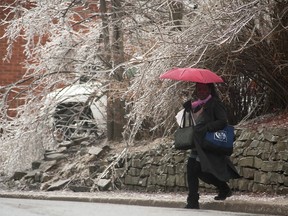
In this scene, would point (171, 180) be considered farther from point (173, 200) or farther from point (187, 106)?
point (187, 106)

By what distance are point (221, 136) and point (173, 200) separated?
180 centimetres

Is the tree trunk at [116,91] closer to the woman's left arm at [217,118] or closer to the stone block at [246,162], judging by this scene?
the stone block at [246,162]

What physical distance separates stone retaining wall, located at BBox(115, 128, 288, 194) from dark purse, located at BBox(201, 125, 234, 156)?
136cm

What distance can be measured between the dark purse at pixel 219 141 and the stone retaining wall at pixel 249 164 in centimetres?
136

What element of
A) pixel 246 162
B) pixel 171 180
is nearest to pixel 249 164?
pixel 246 162

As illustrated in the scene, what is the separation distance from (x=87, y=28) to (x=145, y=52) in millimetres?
4264

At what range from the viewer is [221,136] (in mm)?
10625

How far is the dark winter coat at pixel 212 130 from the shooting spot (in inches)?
414

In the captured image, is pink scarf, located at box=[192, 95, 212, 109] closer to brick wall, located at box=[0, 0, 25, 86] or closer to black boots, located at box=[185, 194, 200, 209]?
black boots, located at box=[185, 194, 200, 209]

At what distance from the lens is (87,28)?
19812 millimetres

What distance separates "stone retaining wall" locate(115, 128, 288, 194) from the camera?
11.7m

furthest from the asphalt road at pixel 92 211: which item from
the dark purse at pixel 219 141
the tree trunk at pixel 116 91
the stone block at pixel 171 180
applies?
the tree trunk at pixel 116 91

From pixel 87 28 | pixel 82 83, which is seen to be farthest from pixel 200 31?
pixel 87 28

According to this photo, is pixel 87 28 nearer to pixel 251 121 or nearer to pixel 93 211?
pixel 251 121
